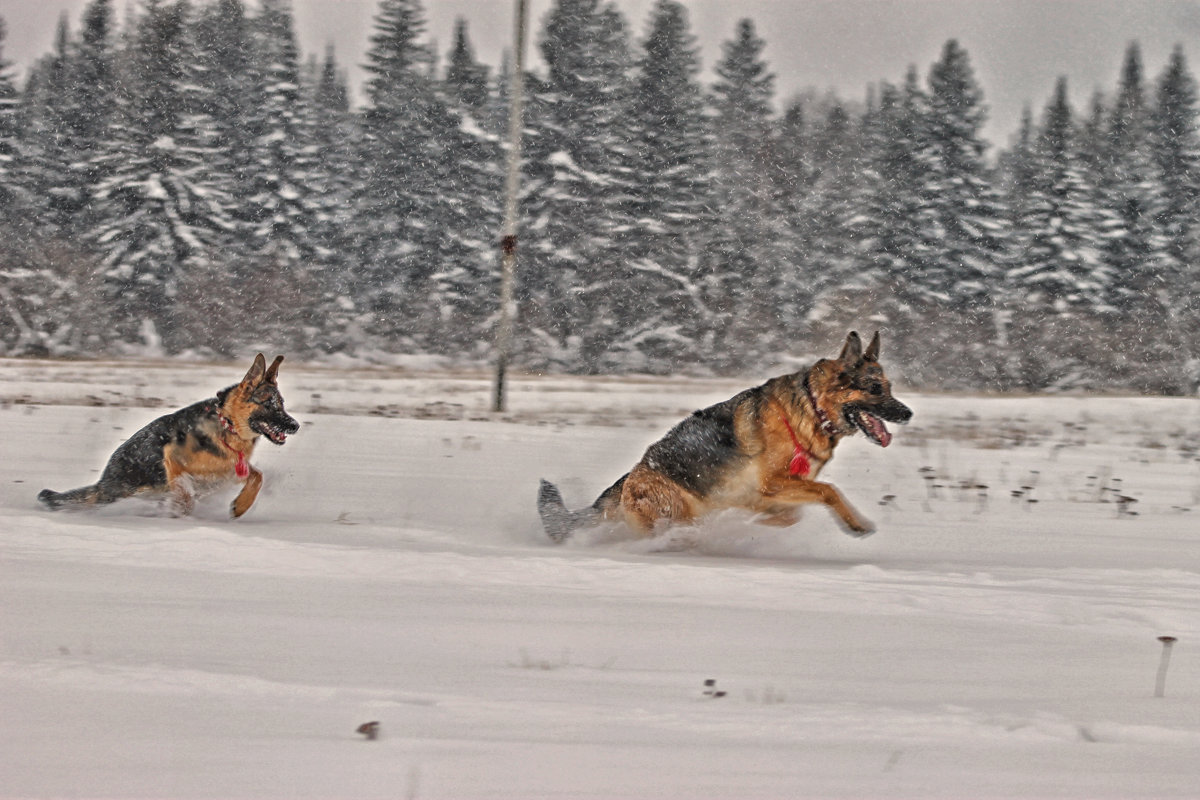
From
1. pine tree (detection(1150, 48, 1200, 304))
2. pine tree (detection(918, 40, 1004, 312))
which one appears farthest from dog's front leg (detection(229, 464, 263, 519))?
pine tree (detection(1150, 48, 1200, 304))

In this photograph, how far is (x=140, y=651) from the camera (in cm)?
398

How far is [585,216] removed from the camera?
39.8 meters

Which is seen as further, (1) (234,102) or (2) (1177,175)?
(1) (234,102)

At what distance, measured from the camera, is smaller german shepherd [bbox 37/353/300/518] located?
26.4 feet

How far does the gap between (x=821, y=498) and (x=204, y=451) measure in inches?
177

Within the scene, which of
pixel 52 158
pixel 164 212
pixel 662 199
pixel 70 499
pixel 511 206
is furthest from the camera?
pixel 52 158

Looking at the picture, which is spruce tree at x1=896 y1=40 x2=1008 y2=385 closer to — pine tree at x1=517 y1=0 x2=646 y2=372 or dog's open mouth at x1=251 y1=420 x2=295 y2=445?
pine tree at x1=517 y1=0 x2=646 y2=372

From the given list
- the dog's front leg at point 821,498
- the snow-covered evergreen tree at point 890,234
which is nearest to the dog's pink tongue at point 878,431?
the dog's front leg at point 821,498

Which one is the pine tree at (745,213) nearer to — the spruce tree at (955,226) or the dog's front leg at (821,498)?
the spruce tree at (955,226)

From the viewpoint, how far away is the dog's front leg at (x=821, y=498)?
22.9ft

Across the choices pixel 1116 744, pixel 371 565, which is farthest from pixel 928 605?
pixel 371 565

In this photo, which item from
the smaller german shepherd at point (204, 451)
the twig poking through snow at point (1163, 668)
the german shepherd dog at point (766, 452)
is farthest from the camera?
the smaller german shepherd at point (204, 451)

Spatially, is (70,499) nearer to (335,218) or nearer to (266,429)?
(266,429)

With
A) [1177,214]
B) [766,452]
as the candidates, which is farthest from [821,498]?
[1177,214]
